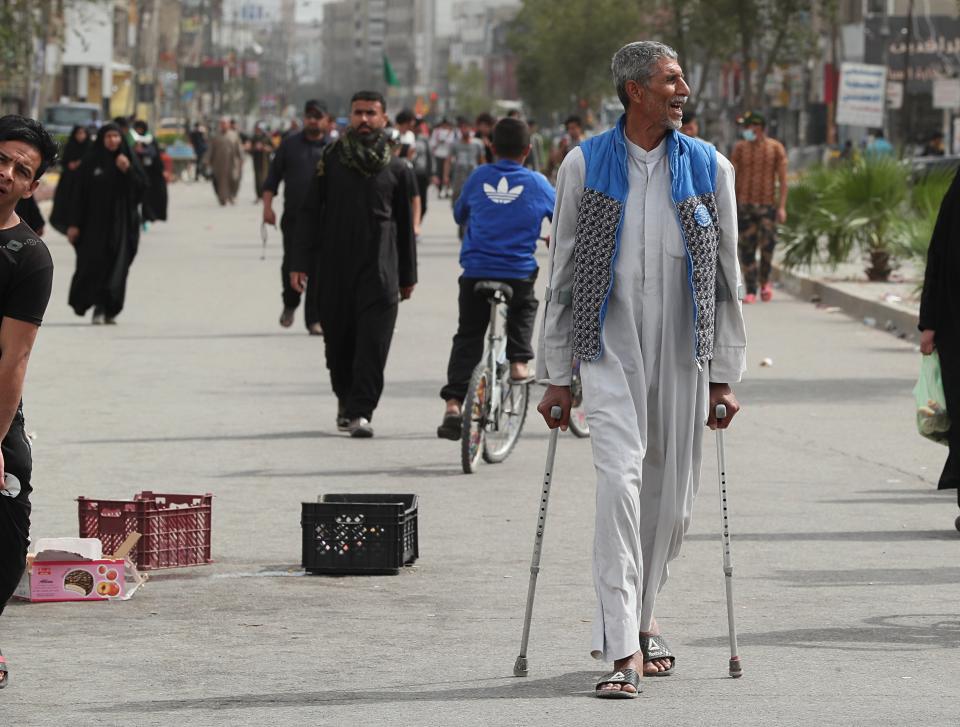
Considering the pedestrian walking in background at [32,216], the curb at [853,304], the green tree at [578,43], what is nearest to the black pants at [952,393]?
the pedestrian walking in background at [32,216]

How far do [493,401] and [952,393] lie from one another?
3.38m

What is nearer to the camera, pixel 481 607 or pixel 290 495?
pixel 481 607

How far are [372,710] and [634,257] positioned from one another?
4.79 ft

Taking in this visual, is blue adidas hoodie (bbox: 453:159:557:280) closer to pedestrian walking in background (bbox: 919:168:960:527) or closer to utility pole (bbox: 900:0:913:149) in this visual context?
pedestrian walking in background (bbox: 919:168:960:527)

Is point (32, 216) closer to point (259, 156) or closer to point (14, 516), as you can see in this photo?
point (14, 516)

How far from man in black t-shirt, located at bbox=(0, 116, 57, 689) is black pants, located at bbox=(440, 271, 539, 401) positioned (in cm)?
589

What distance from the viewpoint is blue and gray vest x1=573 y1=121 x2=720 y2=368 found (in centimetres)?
639

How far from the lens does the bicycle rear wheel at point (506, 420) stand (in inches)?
466

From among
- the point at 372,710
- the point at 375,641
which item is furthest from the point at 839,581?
the point at 372,710

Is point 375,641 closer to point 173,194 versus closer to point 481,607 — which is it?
point 481,607

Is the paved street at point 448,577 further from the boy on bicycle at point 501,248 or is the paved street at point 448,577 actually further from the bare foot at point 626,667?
the boy on bicycle at point 501,248

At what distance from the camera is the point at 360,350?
42.0 feet

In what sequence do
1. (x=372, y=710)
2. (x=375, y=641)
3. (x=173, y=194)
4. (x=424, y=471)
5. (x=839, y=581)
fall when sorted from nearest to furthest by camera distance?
(x=372, y=710) < (x=375, y=641) < (x=839, y=581) < (x=424, y=471) < (x=173, y=194)

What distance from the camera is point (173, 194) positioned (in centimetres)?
6231
